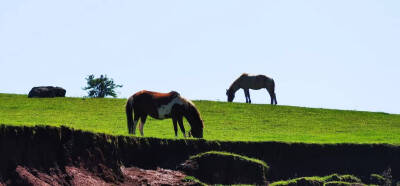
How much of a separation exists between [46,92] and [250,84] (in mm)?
13619

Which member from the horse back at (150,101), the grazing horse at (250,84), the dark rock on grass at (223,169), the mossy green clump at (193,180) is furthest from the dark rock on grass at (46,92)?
the mossy green clump at (193,180)

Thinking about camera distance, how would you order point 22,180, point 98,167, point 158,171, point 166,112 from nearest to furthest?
point 22,180 → point 98,167 → point 158,171 → point 166,112

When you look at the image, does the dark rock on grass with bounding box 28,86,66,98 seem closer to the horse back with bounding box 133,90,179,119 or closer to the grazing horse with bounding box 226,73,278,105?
the grazing horse with bounding box 226,73,278,105

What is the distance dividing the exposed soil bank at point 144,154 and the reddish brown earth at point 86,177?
0.37 feet

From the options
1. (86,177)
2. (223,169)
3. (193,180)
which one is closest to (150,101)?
(223,169)

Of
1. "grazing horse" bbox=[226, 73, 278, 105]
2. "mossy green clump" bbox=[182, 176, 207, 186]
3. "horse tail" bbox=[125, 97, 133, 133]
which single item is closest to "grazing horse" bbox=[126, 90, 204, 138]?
"horse tail" bbox=[125, 97, 133, 133]

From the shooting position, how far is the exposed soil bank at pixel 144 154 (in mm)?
21047

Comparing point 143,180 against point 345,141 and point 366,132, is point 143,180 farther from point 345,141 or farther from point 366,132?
point 366,132

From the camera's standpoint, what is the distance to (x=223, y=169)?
26141 mm

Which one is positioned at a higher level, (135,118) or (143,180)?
(135,118)

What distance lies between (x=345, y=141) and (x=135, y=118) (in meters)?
9.10

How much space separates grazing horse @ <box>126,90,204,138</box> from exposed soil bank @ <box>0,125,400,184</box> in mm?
2713

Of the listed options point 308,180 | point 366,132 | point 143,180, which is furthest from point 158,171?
point 366,132

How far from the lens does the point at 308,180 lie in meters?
26.8
